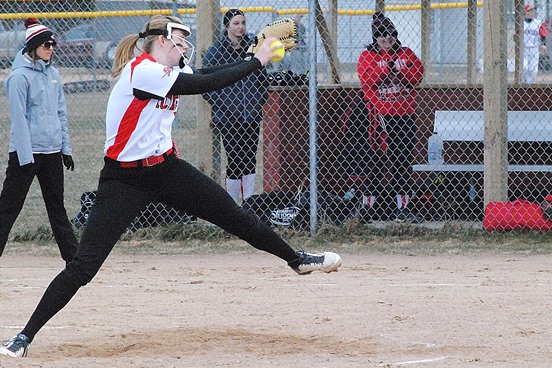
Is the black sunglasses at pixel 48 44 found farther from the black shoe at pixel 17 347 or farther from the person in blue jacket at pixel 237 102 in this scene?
the black shoe at pixel 17 347

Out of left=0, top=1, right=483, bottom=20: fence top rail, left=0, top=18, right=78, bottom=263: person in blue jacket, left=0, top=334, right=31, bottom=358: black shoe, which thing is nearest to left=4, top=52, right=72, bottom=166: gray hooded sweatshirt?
left=0, top=18, right=78, bottom=263: person in blue jacket

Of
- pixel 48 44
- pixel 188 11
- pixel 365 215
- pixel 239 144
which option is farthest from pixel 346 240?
pixel 188 11

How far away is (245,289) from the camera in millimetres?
7910

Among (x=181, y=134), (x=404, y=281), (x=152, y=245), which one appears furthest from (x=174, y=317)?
(x=181, y=134)

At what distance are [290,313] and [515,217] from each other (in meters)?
3.87

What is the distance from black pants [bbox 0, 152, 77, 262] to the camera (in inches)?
325

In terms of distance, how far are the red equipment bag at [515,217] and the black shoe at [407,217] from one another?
78 cm

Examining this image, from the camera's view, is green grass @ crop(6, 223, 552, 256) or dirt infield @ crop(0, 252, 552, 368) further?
green grass @ crop(6, 223, 552, 256)

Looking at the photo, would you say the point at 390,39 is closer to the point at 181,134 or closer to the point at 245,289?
the point at 245,289

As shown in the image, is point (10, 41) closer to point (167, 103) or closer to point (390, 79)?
point (390, 79)

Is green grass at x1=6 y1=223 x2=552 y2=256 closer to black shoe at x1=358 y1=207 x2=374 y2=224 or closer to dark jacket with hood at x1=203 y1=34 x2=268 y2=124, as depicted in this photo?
black shoe at x1=358 y1=207 x2=374 y2=224

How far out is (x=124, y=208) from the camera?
5.57 m

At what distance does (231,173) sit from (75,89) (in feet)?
37.3

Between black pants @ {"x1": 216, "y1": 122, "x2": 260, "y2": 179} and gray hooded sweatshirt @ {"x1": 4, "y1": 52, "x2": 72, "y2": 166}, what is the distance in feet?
7.77
